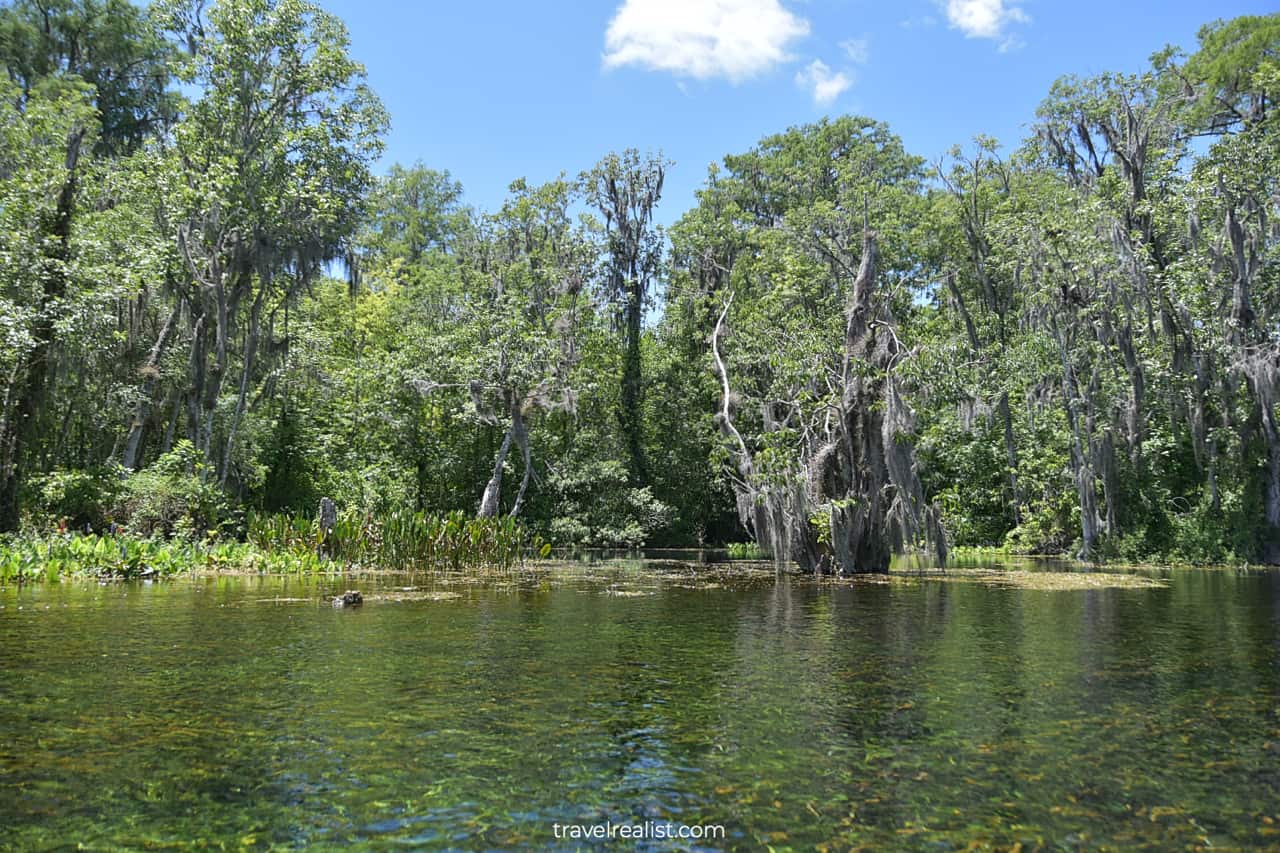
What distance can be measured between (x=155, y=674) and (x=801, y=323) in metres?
23.3

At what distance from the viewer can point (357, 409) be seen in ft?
106

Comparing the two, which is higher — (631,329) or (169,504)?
(631,329)

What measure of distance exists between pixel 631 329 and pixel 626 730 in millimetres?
32727

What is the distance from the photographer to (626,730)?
570cm

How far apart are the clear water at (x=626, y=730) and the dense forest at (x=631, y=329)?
386 inches

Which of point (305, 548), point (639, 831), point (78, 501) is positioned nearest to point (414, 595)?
point (305, 548)

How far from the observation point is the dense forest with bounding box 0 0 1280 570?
776 inches

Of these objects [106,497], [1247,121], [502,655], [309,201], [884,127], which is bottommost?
[502,655]

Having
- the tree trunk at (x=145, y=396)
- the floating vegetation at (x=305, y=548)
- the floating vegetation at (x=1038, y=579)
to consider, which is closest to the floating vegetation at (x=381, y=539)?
the floating vegetation at (x=305, y=548)

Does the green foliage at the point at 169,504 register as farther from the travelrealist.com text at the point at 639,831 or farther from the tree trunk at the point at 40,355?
the travelrealist.com text at the point at 639,831

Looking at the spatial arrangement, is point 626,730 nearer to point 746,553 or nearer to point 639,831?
point 639,831

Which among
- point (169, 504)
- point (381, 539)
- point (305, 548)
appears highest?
point (169, 504)

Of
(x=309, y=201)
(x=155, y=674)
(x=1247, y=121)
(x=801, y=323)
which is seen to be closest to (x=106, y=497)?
(x=309, y=201)

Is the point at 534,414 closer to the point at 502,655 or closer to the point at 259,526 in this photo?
the point at 259,526
